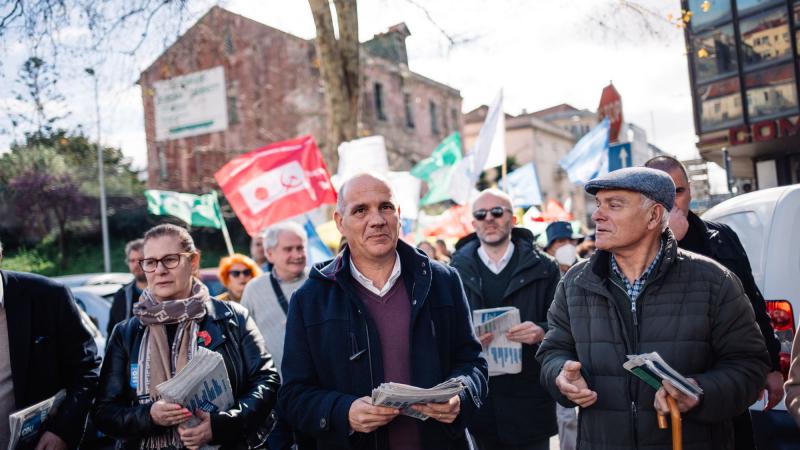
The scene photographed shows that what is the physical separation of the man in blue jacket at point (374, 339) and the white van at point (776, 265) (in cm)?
207

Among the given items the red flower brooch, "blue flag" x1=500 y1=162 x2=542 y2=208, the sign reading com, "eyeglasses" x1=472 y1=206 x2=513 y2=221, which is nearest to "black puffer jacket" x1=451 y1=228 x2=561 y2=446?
"eyeglasses" x1=472 y1=206 x2=513 y2=221

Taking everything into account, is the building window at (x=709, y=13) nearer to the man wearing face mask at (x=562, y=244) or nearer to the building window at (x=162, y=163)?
the man wearing face mask at (x=562, y=244)

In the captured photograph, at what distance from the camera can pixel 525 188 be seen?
14844 millimetres

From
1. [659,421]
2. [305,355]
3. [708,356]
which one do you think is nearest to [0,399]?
[305,355]

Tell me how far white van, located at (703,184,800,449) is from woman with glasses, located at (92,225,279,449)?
2830mm

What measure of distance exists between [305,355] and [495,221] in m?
2.32

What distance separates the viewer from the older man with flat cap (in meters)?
3.04

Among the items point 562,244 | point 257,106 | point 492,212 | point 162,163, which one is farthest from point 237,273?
point 162,163

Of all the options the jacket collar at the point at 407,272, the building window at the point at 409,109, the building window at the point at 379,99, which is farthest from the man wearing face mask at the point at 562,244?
the building window at the point at 409,109

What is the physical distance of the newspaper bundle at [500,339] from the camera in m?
4.48

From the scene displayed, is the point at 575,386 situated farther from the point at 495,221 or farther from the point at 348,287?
the point at 495,221

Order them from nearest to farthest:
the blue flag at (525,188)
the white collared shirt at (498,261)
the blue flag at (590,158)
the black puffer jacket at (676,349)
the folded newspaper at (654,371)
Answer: the folded newspaper at (654,371), the black puffer jacket at (676,349), the white collared shirt at (498,261), the blue flag at (590,158), the blue flag at (525,188)

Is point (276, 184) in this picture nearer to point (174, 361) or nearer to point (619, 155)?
point (619, 155)

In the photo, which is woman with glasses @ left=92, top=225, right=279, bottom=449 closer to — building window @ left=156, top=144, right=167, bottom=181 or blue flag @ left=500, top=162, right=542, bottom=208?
blue flag @ left=500, top=162, right=542, bottom=208
